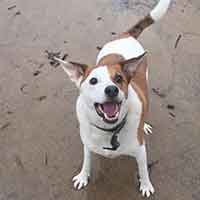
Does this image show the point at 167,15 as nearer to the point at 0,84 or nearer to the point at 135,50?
the point at 135,50

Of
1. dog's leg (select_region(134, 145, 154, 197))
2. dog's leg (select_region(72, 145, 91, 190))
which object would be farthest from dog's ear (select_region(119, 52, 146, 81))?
dog's leg (select_region(72, 145, 91, 190))

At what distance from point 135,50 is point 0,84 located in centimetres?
102

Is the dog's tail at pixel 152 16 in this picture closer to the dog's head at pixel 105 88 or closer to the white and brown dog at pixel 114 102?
the white and brown dog at pixel 114 102

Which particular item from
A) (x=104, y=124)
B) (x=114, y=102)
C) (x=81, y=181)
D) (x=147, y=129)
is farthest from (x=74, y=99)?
(x=114, y=102)

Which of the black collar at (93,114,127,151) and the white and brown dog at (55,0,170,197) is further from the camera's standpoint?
the black collar at (93,114,127,151)

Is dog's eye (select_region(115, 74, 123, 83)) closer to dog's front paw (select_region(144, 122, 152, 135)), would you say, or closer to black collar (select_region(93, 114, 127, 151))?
black collar (select_region(93, 114, 127, 151))

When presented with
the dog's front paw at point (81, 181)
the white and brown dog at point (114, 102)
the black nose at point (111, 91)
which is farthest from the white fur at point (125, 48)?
the dog's front paw at point (81, 181)

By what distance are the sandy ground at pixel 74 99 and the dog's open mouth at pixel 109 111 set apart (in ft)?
1.96

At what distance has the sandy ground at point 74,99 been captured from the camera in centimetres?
210

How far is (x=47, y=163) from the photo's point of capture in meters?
2.20

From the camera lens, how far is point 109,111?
1.61 m

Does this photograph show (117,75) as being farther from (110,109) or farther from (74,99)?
(74,99)

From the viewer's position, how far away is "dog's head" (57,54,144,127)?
1.57 meters

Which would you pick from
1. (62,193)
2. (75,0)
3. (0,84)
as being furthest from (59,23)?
(62,193)
